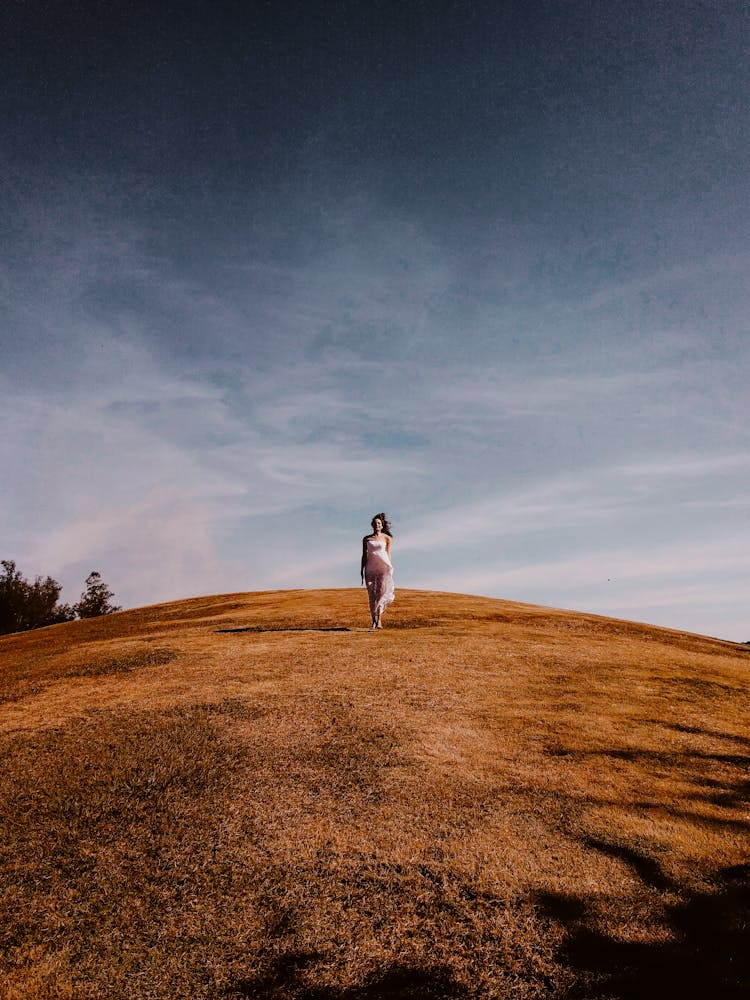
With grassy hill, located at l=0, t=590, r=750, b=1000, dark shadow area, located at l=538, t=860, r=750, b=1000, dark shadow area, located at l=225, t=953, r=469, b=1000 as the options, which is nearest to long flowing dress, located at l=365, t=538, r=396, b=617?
grassy hill, located at l=0, t=590, r=750, b=1000

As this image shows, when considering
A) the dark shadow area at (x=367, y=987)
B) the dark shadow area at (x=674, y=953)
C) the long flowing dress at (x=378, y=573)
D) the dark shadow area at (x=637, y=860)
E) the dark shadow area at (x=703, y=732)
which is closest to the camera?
the dark shadow area at (x=367, y=987)

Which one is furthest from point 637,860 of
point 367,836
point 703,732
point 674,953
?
point 703,732

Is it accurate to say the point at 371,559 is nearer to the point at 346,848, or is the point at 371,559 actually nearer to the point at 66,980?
the point at 346,848

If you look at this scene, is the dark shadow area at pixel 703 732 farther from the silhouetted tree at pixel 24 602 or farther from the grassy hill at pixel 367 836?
the silhouetted tree at pixel 24 602

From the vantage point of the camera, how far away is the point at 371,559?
21.2m

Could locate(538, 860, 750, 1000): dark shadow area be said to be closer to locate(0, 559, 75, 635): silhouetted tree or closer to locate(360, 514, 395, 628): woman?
locate(360, 514, 395, 628): woman

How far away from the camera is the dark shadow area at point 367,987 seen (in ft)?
17.2

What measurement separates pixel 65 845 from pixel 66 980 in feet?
6.90

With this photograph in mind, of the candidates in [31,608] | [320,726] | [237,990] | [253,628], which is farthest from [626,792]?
[31,608]

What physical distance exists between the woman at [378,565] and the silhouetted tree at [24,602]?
67.7 meters

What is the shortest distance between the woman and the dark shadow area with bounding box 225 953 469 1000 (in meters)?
15.7

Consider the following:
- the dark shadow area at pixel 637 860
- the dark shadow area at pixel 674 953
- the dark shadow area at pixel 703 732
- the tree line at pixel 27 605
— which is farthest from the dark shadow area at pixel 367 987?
the tree line at pixel 27 605

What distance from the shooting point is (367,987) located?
Result: 210 inches

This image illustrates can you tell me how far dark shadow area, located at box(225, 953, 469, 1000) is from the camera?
5.25 metres
